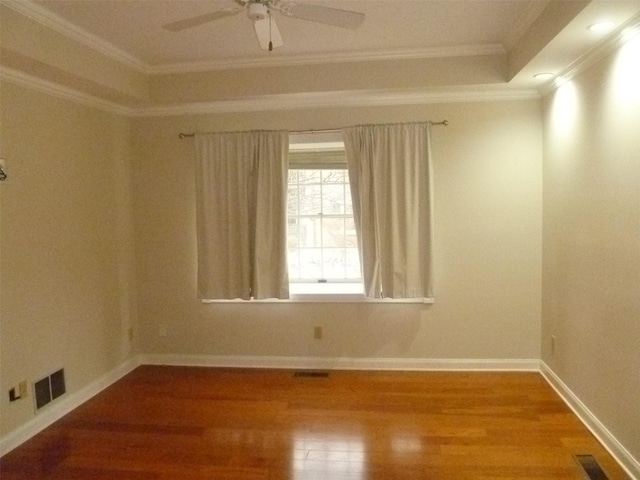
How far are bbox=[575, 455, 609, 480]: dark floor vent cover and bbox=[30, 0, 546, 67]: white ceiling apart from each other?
2585mm

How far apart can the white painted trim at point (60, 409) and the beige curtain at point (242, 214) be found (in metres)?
1.03

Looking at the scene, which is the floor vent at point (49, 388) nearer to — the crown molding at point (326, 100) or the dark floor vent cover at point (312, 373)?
the dark floor vent cover at point (312, 373)

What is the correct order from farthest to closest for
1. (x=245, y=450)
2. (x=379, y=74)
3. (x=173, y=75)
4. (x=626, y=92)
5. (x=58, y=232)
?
(x=173, y=75), (x=379, y=74), (x=58, y=232), (x=245, y=450), (x=626, y=92)

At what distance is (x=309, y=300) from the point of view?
152 inches

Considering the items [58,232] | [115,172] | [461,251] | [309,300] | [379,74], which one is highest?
[379,74]

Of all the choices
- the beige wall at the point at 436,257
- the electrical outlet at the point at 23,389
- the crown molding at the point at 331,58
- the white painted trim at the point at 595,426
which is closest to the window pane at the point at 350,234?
the beige wall at the point at 436,257

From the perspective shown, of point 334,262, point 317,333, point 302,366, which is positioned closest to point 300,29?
point 334,262

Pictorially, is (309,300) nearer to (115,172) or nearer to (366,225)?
(366,225)

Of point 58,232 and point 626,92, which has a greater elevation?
point 626,92

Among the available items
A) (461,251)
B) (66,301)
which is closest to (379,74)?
(461,251)

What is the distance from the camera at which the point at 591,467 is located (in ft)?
7.88

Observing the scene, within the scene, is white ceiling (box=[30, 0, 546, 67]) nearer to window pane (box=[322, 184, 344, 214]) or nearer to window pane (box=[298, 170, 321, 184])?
window pane (box=[298, 170, 321, 184])

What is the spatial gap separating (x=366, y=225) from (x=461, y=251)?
846mm

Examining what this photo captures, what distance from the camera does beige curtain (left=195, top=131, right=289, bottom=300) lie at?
3.73 metres
